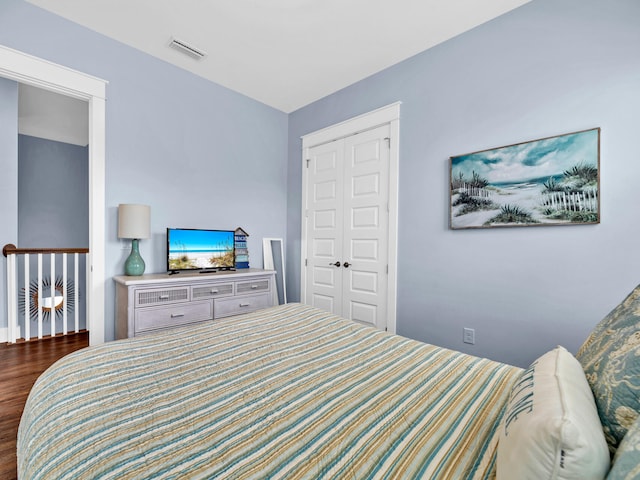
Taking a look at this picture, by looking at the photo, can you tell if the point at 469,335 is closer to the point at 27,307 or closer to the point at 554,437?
the point at 554,437

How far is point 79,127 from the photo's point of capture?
4863 mm

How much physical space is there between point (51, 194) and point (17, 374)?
4431 millimetres

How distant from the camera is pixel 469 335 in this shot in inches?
94.3

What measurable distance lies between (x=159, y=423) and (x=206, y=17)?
2.85m

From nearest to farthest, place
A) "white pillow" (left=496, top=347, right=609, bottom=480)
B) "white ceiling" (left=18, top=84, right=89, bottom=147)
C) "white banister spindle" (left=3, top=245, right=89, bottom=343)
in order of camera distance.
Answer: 1. "white pillow" (left=496, top=347, right=609, bottom=480)
2. "white banister spindle" (left=3, top=245, right=89, bottom=343)
3. "white ceiling" (left=18, top=84, right=89, bottom=147)

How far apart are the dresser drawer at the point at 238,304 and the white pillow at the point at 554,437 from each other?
2.62 m

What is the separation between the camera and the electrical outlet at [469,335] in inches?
93.4

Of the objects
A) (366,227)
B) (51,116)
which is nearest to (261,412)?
(366,227)

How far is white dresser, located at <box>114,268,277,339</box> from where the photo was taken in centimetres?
236

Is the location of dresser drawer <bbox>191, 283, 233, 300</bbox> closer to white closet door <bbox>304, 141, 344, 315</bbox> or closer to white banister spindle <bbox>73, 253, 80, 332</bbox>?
white closet door <bbox>304, 141, 344, 315</bbox>

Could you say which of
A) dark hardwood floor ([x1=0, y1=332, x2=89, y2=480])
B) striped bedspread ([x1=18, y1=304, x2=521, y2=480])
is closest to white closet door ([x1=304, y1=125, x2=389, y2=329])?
striped bedspread ([x1=18, y1=304, x2=521, y2=480])

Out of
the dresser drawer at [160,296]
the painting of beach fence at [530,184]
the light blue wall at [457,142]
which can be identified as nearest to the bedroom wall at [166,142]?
the light blue wall at [457,142]

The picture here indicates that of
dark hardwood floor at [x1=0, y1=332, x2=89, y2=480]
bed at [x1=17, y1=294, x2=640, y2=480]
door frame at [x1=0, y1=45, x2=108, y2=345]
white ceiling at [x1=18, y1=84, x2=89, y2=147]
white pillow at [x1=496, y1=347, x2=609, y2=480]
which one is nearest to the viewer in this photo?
white pillow at [x1=496, y1=347, x2=609, y2=480]

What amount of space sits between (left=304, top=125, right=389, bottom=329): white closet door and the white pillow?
2351 mm
